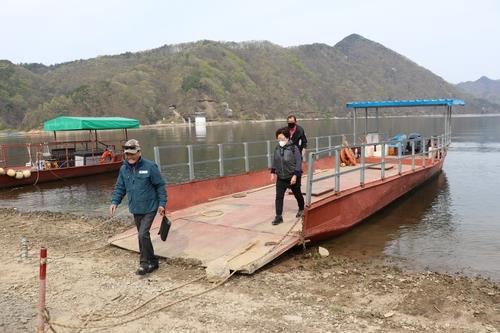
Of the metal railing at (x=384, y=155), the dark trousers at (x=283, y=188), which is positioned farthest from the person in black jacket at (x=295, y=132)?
the dark trousers at (x=283, y=188)

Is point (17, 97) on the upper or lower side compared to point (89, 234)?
upper

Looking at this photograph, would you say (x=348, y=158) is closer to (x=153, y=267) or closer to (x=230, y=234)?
(x=230, y=234)

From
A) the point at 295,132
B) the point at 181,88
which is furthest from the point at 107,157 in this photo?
the point at 181,88

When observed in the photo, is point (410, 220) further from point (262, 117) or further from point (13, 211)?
point (262, 117)

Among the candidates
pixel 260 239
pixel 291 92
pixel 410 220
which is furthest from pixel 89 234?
pixel 291 92

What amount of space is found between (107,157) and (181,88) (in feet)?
374

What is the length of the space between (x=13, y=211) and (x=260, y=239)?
876cm

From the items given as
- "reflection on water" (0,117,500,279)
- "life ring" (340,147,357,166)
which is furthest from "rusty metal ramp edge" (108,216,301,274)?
"life ring" (340,147,357,166)

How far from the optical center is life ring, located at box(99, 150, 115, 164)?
22459 mm

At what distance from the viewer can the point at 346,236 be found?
9.15 metres

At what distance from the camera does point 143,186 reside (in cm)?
614

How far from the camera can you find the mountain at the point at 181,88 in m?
111

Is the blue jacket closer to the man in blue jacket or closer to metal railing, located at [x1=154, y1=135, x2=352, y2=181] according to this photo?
the man in blue jacket

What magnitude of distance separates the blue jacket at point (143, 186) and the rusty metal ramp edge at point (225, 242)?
109cm
